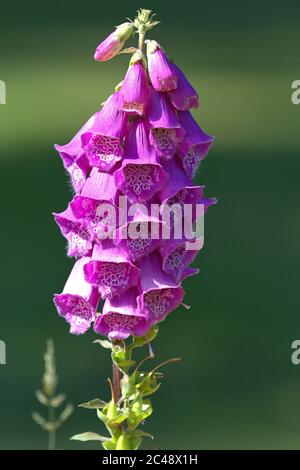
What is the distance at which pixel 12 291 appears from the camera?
536 cm

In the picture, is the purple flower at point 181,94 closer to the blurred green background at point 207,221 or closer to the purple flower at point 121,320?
the purple flower at point 121,320

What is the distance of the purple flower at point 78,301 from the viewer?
6.62ft

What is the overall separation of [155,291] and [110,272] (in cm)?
8

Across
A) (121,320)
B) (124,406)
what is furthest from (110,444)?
(121,320)

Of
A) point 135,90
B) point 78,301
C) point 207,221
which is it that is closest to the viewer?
point 135,90

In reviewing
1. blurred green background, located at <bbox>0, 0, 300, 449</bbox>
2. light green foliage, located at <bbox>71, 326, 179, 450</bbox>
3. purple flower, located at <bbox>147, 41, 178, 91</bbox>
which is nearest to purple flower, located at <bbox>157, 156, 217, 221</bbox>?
purple flower, located at <bbox>147, 41, 178, 91</bbox>

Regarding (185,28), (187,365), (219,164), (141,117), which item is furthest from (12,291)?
(141,117)

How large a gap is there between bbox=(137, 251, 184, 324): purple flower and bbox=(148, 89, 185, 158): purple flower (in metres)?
0.17

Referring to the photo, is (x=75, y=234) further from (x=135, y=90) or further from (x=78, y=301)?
(x=135, y=90)

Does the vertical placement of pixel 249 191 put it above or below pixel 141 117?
above

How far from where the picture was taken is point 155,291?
6.56 feet

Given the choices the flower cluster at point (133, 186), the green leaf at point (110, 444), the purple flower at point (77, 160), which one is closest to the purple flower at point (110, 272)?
the flower cluster at point (133, 186)

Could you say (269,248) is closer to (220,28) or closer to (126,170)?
(220,28)
